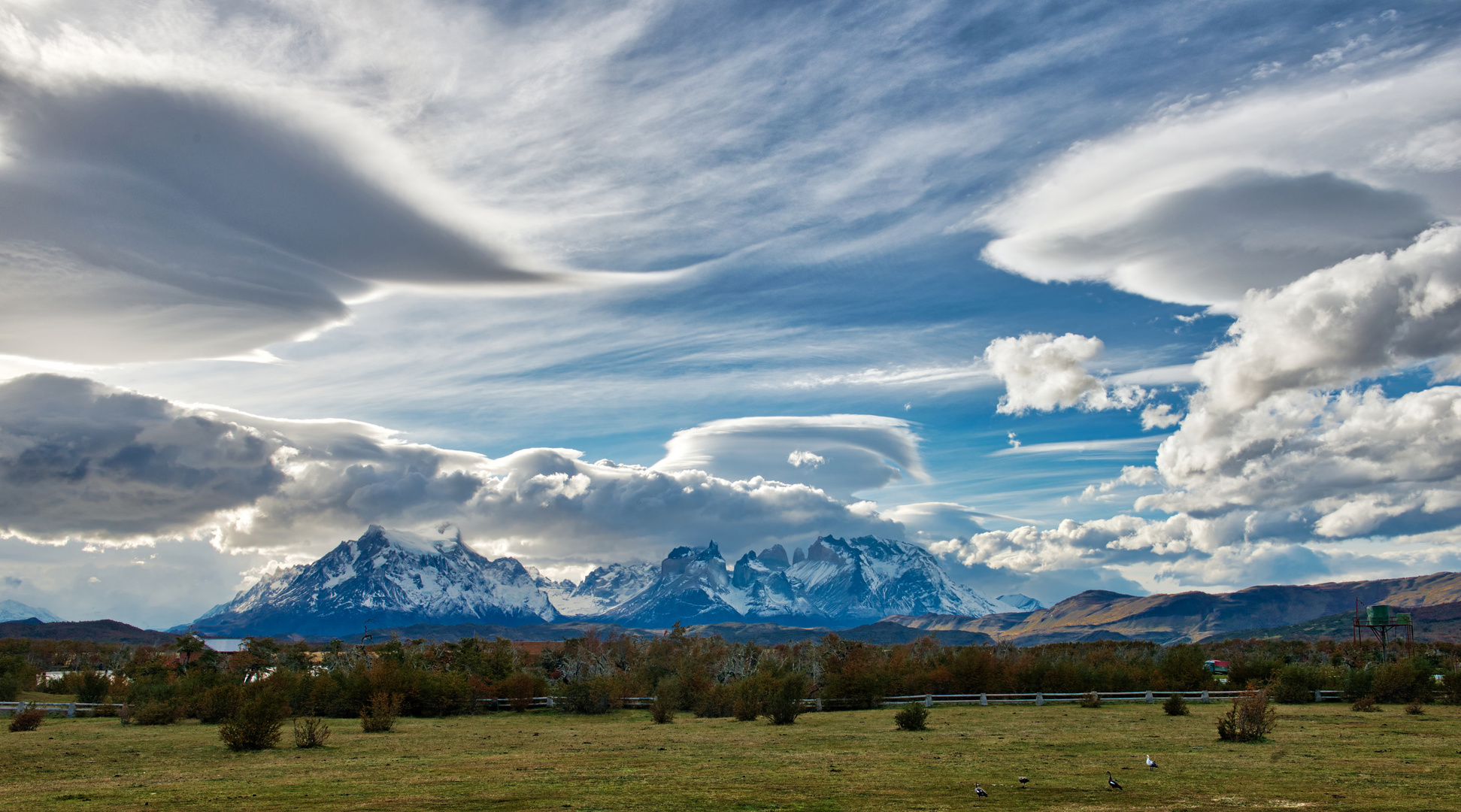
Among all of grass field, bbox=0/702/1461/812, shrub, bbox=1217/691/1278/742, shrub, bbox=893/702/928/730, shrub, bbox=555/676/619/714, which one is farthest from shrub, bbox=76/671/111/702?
shrub, bbox=1217/691/1278/742

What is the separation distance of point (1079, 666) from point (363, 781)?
7335 cm

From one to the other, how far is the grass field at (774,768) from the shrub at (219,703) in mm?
3880

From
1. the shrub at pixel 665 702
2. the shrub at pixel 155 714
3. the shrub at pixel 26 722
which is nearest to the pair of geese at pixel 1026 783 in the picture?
the shrub at pixel 665 702

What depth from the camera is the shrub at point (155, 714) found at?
56.2 meters

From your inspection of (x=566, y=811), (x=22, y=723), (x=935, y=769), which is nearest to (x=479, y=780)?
(x=566, y=811)

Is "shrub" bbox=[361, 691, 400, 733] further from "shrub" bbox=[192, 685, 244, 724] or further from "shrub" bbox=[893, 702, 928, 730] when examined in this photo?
"shrub" bbox=[893, 702, 928, 730]

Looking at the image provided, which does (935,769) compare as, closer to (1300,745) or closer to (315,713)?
(1300,745)

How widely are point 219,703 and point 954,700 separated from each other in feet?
179

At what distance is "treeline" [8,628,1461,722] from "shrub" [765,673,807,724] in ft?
Answer: 0.81

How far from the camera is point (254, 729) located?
37.9 m

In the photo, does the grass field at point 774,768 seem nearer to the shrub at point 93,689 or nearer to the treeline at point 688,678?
the treeline at point 688,678

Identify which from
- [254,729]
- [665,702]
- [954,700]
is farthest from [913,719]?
[254,729]

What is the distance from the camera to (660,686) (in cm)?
6825

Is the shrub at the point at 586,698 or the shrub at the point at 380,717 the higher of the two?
the shrub at the point at 380,717
